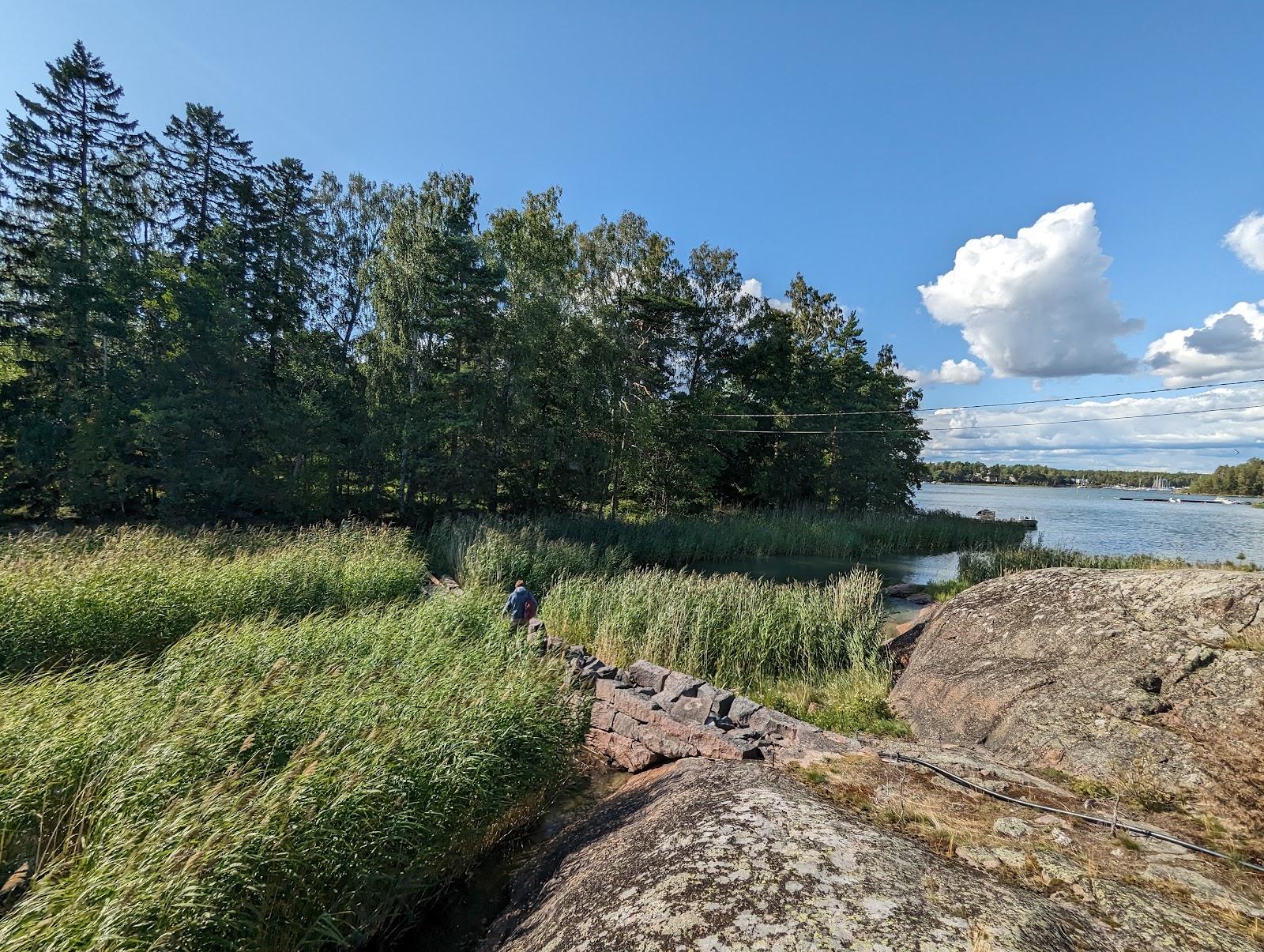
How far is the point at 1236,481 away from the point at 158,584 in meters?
135

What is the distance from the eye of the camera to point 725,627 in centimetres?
913

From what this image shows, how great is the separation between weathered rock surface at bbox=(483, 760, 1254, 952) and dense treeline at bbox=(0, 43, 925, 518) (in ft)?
61.0

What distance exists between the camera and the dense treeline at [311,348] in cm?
1752

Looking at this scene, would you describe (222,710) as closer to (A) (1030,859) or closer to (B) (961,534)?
(A) (1030,859)

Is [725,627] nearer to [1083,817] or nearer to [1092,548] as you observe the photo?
[1083,817]

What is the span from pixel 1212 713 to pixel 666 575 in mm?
8241

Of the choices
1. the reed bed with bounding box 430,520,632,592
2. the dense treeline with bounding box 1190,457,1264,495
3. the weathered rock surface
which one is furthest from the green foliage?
the dense treeline with bounding box 1190,457,1264,495

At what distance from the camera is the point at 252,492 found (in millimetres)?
18844

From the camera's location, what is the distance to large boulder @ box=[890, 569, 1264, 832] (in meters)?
3.97

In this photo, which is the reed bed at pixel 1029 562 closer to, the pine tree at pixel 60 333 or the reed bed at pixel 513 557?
the reed bed at pixel 513 557

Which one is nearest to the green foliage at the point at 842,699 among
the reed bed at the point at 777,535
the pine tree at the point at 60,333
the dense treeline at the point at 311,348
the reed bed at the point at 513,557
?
the reed bed at the point at 513,557

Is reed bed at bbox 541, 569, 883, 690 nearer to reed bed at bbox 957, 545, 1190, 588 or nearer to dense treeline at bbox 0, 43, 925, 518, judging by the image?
reed bed at bbox 957, 545, 1190, 588

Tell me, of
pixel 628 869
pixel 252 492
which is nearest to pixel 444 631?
pixel 628 869

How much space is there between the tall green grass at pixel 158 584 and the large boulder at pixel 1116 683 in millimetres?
9022
